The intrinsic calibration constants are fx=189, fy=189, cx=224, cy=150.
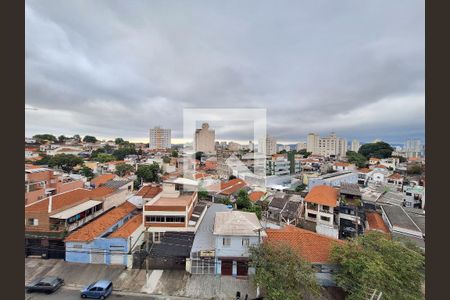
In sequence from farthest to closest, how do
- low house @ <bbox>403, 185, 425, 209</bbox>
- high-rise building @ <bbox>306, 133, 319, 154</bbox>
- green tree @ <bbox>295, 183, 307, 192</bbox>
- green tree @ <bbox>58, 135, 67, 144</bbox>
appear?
high-rise building @ <bbox>306, 133, 319, 154</bbox> → green tree @ <bbox>58, 135, 67, 144</bbox> → green tree @ <bbox>295, 183, 307, 192</bbox> → low house @ <bbox>403, 185, 425, 209</bbox>

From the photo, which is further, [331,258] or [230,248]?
[230,248]

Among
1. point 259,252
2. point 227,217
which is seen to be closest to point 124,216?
point 227,217

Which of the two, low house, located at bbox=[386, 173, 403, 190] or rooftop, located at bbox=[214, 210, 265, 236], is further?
low house, located at bbox=[386, 173, 403, 190]

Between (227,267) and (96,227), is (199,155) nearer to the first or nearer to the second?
(96,227)

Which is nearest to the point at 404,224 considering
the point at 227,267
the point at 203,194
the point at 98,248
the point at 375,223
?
the point at 375,223

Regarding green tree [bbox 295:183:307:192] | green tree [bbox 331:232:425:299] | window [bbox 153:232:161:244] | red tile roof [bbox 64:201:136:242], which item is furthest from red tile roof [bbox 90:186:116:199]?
green tree [bbox 295:183:307:192]

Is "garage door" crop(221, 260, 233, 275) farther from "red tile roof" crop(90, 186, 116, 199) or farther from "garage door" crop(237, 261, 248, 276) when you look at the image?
"red tile roof" crop(90, 186, 116, 199)

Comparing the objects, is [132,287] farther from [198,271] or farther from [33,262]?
[33,262]
